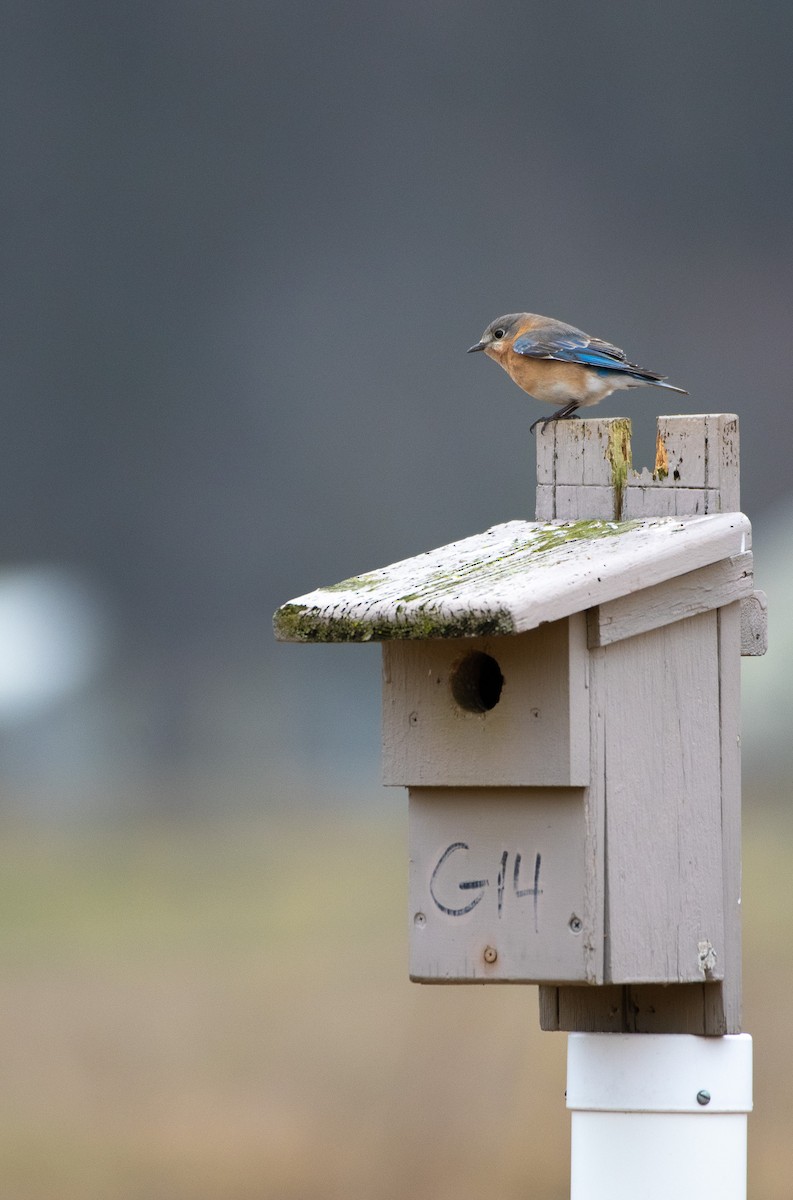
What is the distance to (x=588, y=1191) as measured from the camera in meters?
2.69

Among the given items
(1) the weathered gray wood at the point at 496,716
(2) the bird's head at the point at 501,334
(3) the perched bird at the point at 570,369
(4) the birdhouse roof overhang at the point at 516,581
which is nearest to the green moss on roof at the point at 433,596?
(4) the birdhouse roof overhang at the point at 516,581

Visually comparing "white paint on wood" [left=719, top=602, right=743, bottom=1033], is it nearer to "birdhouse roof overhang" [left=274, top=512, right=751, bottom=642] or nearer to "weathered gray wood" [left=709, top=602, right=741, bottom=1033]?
"weathered gray wood" [left=709, top=602, right=741, bottom=1033]

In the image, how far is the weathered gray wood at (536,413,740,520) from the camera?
2.78 m

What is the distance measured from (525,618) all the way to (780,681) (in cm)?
522

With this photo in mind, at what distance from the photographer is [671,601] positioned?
2.66 meters

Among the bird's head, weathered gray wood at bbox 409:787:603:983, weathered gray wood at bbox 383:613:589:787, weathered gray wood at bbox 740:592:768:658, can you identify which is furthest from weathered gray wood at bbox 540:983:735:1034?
the bird's head

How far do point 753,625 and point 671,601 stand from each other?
Answer: 11.7 inches

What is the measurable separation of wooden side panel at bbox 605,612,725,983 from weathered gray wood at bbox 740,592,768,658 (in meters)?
0.18

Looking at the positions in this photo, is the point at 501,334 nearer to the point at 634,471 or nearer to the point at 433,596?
the point at 634,471

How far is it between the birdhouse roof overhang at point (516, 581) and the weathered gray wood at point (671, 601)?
0.03 m

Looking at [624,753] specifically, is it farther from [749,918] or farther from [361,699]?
[361,699]

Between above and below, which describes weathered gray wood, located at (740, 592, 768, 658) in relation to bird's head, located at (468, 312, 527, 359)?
below

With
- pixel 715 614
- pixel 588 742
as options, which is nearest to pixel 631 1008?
pixel 588 742

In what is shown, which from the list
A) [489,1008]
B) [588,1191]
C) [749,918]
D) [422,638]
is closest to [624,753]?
[422,638]
